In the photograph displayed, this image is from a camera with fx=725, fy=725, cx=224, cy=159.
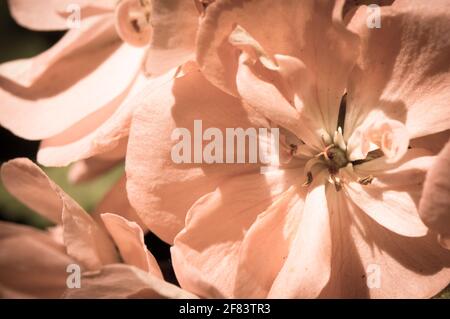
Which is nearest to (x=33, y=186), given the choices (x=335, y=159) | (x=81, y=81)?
(x=81, y=81)

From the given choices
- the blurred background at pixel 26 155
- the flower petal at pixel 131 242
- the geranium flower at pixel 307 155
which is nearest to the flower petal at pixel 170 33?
the geranium flower at pixel 307 155

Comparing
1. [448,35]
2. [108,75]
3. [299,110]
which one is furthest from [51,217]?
[448,35]

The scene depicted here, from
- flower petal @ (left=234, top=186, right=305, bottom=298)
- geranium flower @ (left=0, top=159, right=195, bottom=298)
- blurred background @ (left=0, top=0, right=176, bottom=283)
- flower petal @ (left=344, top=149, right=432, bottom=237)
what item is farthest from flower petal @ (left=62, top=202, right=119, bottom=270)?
blurred background @ (left=0, top=0, right=176, bottom=283)

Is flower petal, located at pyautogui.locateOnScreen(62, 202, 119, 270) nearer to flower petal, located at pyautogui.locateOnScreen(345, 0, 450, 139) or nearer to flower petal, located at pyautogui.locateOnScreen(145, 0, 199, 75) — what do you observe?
flower petal, located at pyautogui.locateOnScreen(145, 0, 199, 75)

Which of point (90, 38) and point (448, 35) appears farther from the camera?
point (90, 38)

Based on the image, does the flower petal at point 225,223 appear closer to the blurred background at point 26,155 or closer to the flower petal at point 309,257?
the flower petal at point 309,257

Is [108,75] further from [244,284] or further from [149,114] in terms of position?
[244,284]
